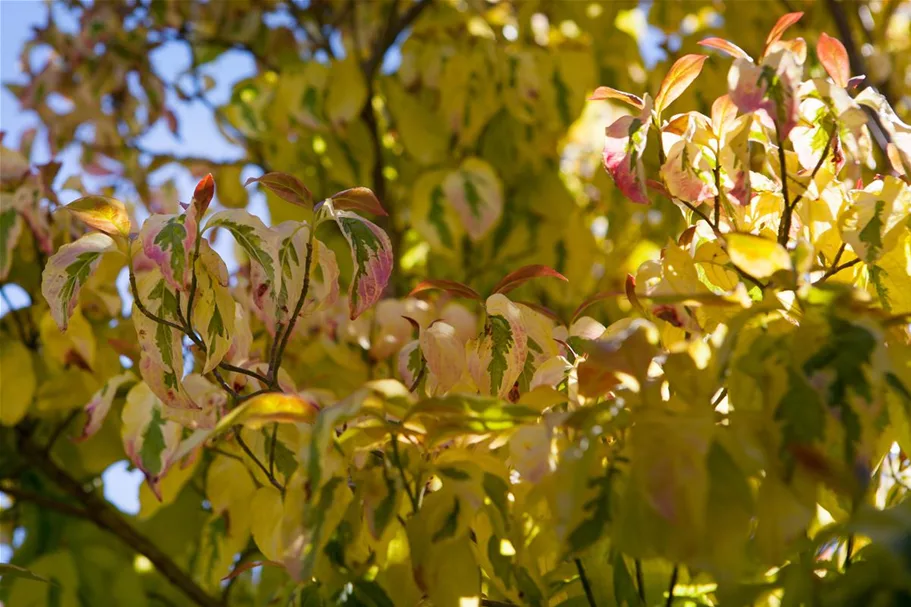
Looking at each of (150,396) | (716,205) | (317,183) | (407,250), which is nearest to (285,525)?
(716,205)

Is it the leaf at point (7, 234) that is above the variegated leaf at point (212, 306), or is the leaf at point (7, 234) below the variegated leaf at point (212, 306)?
above

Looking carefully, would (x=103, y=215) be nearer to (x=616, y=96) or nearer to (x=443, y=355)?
(x=443, y=355)

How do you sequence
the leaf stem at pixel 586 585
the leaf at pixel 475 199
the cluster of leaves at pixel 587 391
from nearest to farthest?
the cluster of leaves at pixel 587 391
the leaf stem at pixel 586 585
the leaf at pixel 475 199

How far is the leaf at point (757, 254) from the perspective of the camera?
1.50 ft

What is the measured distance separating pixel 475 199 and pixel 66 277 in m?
0.87

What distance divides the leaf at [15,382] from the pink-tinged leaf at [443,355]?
64 centimetres

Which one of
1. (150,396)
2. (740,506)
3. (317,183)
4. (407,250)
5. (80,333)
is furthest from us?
(407,250)

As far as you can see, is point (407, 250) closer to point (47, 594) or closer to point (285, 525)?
point (47, 594)

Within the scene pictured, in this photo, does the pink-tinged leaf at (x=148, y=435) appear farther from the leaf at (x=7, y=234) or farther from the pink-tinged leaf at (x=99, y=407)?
the leaf at (x=7, y=234)

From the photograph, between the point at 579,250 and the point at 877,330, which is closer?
the point at 877,330

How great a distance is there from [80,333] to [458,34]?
104 centimetres

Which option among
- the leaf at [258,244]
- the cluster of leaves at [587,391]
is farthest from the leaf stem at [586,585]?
the leaf at [258,244]

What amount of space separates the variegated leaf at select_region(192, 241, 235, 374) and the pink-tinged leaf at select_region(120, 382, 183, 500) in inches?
9.7

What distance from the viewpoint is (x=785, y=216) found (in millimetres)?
585
